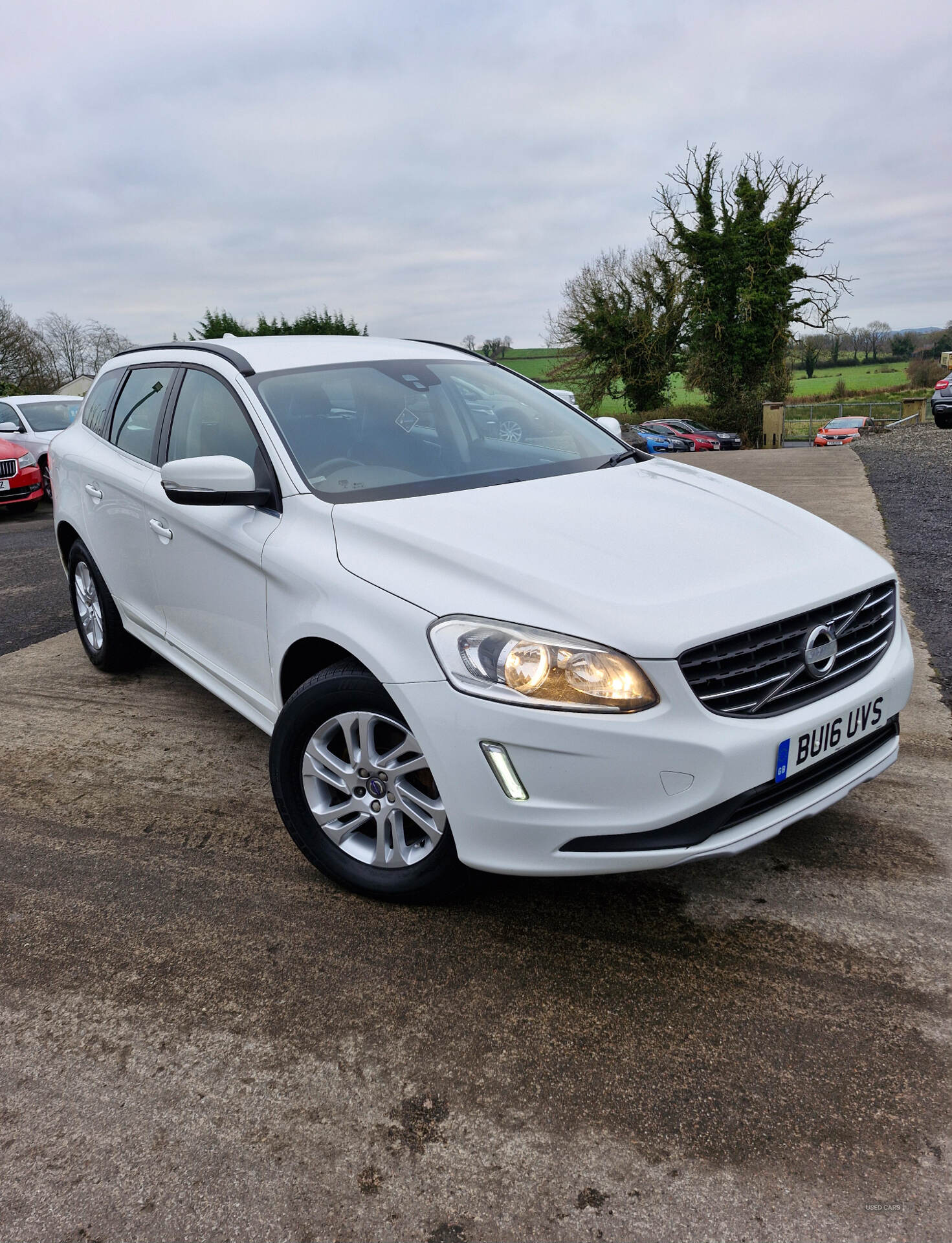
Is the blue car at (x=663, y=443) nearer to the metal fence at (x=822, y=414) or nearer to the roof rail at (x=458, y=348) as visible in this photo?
the metal fence at (x=822, y=414)

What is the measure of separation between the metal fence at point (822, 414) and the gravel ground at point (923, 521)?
2861cm

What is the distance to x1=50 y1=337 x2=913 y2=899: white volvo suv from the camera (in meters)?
2.26

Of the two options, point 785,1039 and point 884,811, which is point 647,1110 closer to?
point 785,1039

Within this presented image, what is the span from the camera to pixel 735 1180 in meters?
1.87

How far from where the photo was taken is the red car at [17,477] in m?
12.9

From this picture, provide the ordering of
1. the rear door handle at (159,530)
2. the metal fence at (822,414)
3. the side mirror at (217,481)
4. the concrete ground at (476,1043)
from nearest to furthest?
the concrete ground at (476,1043), the side mirror at (217,481), the rear door handle at (159,530), the metal fence at (822,414)

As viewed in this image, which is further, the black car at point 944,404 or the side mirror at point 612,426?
the black car at point 944,404

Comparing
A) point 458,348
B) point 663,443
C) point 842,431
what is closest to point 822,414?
point 842,431

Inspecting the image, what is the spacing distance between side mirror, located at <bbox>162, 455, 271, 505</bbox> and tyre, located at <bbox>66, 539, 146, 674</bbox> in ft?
6.11

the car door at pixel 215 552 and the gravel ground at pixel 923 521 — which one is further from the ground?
the car door at pixel 215 552

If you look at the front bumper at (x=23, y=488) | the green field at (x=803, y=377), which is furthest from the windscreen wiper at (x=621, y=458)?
the green field at (x=803, y=377)

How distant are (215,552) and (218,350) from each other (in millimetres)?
964

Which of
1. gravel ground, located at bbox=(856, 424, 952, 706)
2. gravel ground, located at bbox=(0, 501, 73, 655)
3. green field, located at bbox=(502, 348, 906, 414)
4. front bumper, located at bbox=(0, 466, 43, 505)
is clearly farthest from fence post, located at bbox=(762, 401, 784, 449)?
gravel ground, located at bbox=(0, 501, 73, 655)

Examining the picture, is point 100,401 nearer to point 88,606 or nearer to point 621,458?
point 88,606
